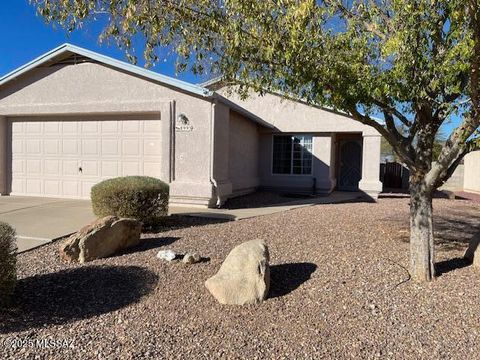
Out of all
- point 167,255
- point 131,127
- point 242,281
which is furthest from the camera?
point 131,127

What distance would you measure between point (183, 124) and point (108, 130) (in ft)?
8.50

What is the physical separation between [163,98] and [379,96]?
794 cm

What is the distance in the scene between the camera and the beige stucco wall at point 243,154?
13.7m

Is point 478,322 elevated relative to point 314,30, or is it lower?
lower

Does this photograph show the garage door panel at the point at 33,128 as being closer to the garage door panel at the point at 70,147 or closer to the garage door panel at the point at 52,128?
the garage door panel at the point at 52,128

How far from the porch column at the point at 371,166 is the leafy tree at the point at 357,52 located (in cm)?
1015

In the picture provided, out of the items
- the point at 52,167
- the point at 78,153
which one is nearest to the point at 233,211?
the point at 78,153

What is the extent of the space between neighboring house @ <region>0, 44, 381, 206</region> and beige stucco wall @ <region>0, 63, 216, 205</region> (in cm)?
3

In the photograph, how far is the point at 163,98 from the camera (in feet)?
37.2

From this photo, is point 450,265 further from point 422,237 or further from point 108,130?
point 108,130

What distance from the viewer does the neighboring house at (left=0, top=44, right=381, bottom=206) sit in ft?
36.3

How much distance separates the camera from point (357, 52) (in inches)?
190

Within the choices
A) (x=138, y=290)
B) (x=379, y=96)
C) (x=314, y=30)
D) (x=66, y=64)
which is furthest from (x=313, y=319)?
(x=66, y=64)

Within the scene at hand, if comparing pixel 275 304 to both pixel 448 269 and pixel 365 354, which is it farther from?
pixel 448 269
